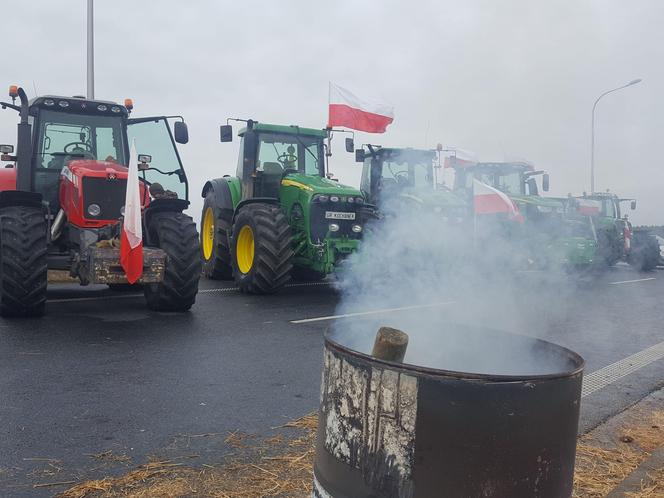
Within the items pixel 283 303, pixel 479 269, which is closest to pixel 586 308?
pixel 479 269

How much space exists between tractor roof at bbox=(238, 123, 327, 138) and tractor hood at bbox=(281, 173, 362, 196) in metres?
0.80

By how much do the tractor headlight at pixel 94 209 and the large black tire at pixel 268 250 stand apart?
254 cm

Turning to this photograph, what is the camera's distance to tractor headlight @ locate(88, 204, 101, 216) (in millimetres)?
7137

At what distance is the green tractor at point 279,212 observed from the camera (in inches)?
360

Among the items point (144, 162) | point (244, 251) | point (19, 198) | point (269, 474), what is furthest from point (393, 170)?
point (269, 474)

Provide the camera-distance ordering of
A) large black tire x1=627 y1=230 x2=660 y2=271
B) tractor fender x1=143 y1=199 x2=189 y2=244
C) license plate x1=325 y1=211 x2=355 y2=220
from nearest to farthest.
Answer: tractor fender x1=143 y1=199 x2=189 y2=244 < license plate x1=325 y1=211 x2=355 y2=220 < large black tire x1=627 y1=230 x2=660 y2=271

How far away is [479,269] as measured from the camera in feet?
26.4

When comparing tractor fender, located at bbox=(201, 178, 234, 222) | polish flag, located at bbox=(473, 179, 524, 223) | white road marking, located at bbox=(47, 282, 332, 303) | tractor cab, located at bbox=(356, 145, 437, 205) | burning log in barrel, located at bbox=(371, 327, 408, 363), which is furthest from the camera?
tractor cab, located at bbox=(356, 145, 437, 205)

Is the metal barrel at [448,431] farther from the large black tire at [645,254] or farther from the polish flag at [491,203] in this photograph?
the large black tire at [645,254]

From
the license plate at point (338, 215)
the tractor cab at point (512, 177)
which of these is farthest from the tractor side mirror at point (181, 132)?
the tractor cab at point (512, 177)

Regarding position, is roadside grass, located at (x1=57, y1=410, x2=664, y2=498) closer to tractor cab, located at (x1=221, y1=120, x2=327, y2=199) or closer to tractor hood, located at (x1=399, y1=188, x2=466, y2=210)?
tractor hood, located at (x1=399, y1=188, x2=466, y2=210)

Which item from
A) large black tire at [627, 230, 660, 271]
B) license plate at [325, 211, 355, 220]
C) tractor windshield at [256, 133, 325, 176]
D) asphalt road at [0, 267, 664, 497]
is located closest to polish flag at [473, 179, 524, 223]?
asphalt road at [0, 267, 664, 497]

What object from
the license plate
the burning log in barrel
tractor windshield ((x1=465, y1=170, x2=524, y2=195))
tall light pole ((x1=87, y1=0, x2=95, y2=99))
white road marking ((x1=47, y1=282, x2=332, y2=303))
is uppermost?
tall light pole ((x1=87, y1=0, x2=95, y2=99))

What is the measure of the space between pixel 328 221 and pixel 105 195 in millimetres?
3479
